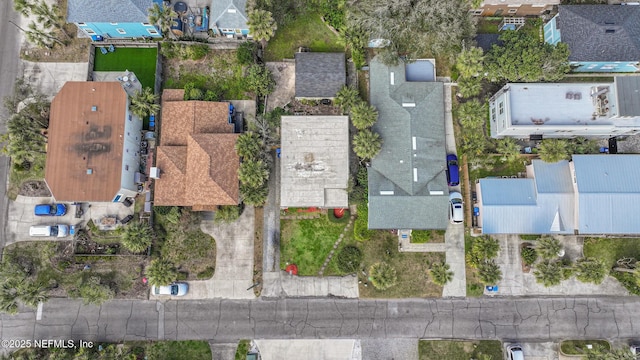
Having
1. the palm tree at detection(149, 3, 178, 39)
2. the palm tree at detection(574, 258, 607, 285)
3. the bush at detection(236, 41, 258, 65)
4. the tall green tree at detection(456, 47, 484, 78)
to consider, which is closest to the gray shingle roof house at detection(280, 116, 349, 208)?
the bush at detection(236, 41, 258, 65)

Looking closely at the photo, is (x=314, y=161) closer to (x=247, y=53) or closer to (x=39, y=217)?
(x=247, y=53)

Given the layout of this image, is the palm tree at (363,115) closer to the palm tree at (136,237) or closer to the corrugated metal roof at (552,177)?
the corrugated metal roof at (552,177)

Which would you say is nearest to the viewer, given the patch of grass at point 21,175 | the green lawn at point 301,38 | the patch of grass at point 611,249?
the patch of grass at point 611,249

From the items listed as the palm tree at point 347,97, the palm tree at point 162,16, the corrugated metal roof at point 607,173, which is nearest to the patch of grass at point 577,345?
the corrugated metal roof at point 607,173

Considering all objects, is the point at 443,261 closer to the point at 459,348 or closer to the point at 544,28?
the point at 459,348

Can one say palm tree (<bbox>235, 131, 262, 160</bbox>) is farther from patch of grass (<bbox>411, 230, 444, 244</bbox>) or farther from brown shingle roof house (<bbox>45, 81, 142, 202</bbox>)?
patch of grass (<bbox>411, 230, 444, 244</bbox>)

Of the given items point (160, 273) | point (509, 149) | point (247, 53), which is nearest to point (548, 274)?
point (509, 149)
